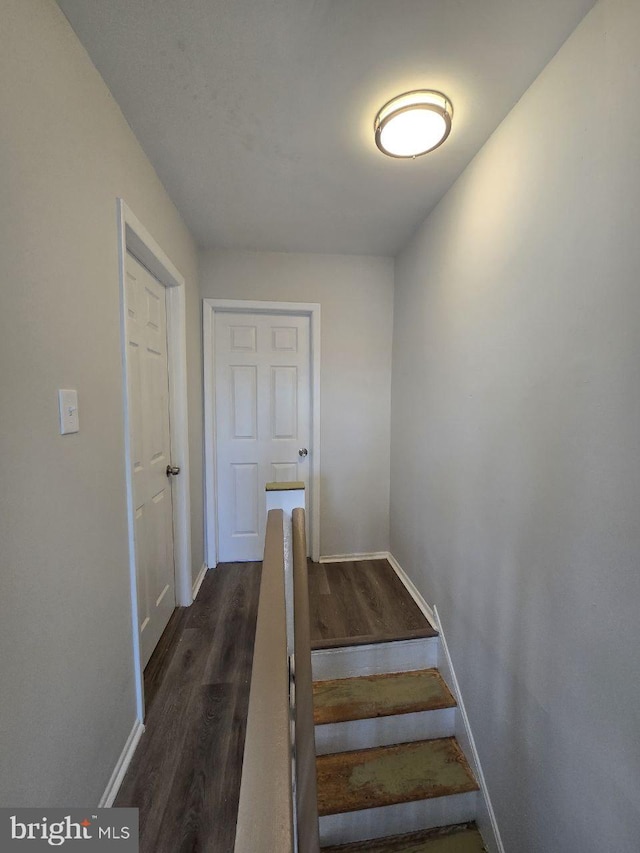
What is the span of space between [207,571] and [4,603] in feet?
6.11

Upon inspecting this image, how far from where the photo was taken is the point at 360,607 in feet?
6.39

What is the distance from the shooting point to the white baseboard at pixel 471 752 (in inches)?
48.7

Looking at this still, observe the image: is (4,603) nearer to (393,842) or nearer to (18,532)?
(18,532)

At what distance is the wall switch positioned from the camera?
0.90 m

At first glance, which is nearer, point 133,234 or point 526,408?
point 526,408

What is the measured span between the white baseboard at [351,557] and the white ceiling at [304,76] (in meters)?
2.46

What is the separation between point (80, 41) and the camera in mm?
966

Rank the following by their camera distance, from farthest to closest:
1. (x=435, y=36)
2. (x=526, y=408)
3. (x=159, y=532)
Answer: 1. (x=159, y=532)
2. (x=526, y=408)
3. (x=435, y=36)

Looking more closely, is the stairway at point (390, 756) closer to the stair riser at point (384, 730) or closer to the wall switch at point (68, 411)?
the stair riser at point (384, 730)

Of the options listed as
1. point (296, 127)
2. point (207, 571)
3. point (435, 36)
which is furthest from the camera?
point (207, 571)

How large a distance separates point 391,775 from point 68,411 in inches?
77.3

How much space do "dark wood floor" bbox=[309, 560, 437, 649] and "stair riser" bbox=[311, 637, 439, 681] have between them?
4cm

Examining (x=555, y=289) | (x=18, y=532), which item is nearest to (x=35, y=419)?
(x=18, y=532)

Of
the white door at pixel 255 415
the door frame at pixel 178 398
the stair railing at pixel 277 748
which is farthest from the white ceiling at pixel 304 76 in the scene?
the stair railing at pixel 277 748
